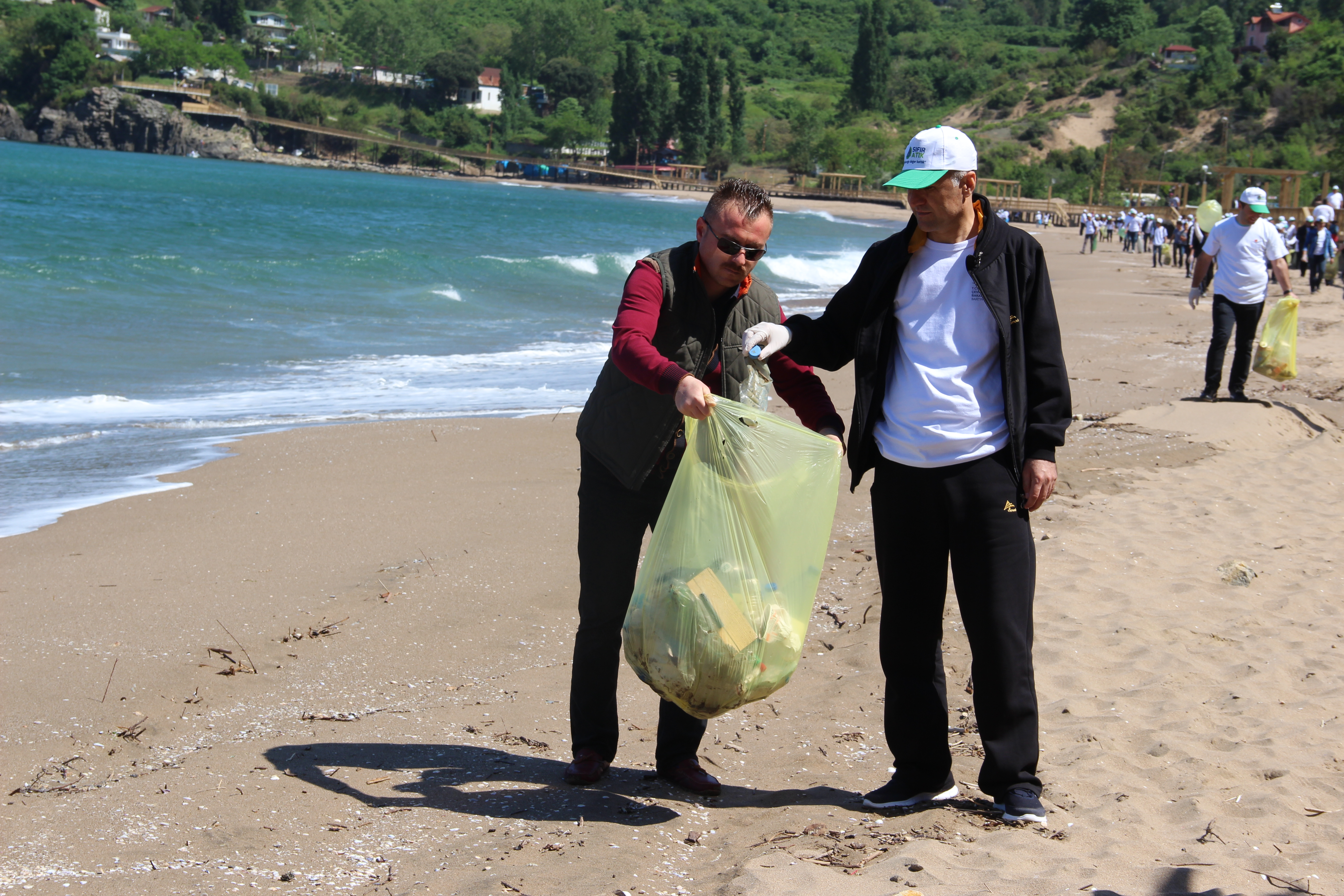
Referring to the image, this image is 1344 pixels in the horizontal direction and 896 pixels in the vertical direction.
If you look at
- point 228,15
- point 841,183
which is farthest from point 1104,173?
point 228,15

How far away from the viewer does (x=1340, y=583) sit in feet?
15.5

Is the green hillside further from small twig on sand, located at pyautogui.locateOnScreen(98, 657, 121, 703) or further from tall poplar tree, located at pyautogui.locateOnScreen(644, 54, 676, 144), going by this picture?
small twig on sand, located at pyautogui.locateOnScreen(98, 657, 121, 703)

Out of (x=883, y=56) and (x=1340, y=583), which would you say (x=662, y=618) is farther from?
(x=883, y=56)

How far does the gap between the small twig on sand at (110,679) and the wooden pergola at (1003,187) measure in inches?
2903

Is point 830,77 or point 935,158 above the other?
point 830,77

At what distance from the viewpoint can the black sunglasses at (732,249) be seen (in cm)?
277

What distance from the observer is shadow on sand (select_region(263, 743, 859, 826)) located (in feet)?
9.61

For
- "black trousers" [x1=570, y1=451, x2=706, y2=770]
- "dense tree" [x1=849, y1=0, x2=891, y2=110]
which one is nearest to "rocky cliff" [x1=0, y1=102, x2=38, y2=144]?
"dense tree" [x1=849, y1=0, x2=891, y2=110]

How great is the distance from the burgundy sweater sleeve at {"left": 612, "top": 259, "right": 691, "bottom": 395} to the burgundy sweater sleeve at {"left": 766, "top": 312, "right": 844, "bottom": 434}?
282 millimetres

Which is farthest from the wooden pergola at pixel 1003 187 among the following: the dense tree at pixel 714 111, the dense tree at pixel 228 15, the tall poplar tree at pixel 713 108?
the dense tree at pixel 228 15

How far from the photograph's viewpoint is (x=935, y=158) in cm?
267

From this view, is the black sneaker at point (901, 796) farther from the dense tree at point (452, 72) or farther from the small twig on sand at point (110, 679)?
the dense tree at point (452, 72)

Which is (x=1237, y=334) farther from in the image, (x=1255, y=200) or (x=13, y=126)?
(x=13, y=126)

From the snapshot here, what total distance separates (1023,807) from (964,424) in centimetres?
94
